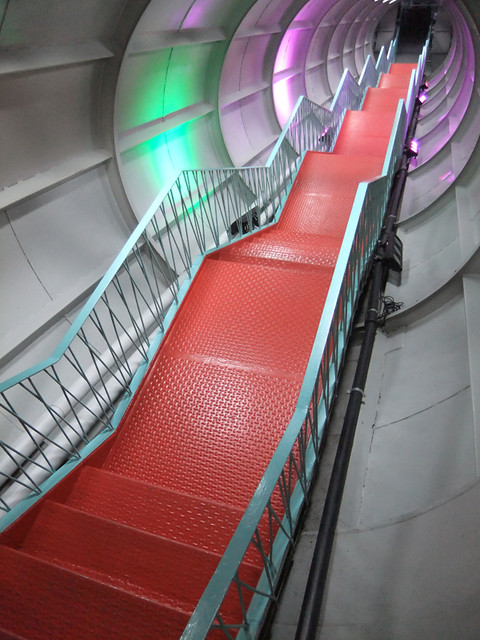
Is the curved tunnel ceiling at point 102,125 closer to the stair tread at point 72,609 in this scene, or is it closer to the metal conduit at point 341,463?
the stair tread at point 72,609

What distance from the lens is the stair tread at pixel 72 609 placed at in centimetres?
213

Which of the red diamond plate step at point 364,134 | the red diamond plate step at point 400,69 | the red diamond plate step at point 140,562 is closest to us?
the red diamond plate step at point 140,562

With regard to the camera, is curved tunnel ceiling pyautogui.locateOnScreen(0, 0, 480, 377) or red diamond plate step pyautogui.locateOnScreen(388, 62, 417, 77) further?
red diamond plate step pyautogui.locateOnScreen(388, 62, 417, 77)

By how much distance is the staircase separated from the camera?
89.4 inches

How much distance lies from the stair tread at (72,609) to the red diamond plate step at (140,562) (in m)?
0.17

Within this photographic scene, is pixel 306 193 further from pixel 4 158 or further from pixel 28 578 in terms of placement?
pixel 28 578

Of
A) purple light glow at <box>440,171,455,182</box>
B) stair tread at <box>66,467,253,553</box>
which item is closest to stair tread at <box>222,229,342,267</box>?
stair tread at <box>66,467,253,553</box>

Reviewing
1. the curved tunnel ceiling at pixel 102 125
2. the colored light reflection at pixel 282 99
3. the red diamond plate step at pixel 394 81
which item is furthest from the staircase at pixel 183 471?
the red diamond plate step at pixel 394 81

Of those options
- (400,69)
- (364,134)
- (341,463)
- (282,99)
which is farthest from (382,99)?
(341,463)

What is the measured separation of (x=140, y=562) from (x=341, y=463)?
5.11ft

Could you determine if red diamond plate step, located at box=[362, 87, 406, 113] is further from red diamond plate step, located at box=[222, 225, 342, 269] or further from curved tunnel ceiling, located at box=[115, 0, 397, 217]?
red diamond plate step, located at box=[222, 225, 342, 269]

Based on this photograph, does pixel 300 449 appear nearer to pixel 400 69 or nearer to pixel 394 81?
pixel 394 81

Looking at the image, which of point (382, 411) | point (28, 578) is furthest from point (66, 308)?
point (382, 411)

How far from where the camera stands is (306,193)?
20.3 feet
